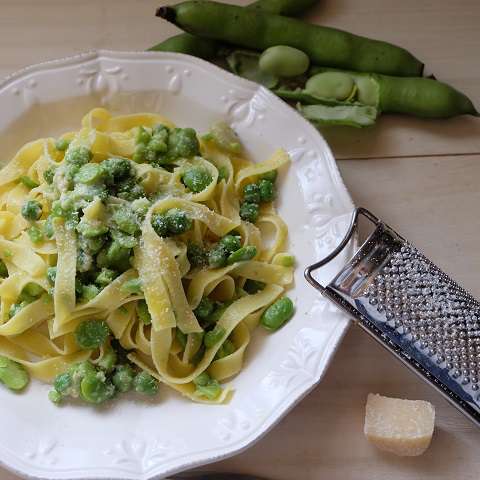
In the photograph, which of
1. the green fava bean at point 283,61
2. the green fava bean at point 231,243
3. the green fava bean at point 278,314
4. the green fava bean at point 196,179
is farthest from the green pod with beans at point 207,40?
the green fava bean at point 278,314

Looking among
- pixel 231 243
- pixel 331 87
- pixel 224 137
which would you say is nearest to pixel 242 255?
pixel 231 243

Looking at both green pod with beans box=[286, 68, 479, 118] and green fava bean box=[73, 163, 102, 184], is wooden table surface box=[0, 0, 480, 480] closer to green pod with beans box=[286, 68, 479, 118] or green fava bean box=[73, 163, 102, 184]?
green pod with beans box=[286, 68, 479, 118]

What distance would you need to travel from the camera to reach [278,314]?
235 cm

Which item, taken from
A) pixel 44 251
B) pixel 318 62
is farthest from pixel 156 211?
pixel 318 62

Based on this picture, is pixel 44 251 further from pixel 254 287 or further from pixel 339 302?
pixel 339 302

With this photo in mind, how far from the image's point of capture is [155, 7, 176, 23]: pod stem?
261 cm

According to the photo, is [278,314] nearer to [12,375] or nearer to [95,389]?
[95,389]

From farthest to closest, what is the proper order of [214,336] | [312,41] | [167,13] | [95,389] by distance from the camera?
[312,41] → [167,13] → [214,336] → [95,389]

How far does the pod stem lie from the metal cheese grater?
94cm

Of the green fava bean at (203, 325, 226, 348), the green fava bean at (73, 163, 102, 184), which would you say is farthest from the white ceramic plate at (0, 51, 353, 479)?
the green fava bean at (73, 163, 102, 184)

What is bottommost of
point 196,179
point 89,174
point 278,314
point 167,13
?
point 278,314

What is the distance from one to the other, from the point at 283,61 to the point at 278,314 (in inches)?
36.5

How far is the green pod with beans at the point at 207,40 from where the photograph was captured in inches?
108

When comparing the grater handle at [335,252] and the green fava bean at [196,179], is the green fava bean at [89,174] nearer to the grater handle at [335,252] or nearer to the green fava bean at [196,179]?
the green fava bean at [196,179]
